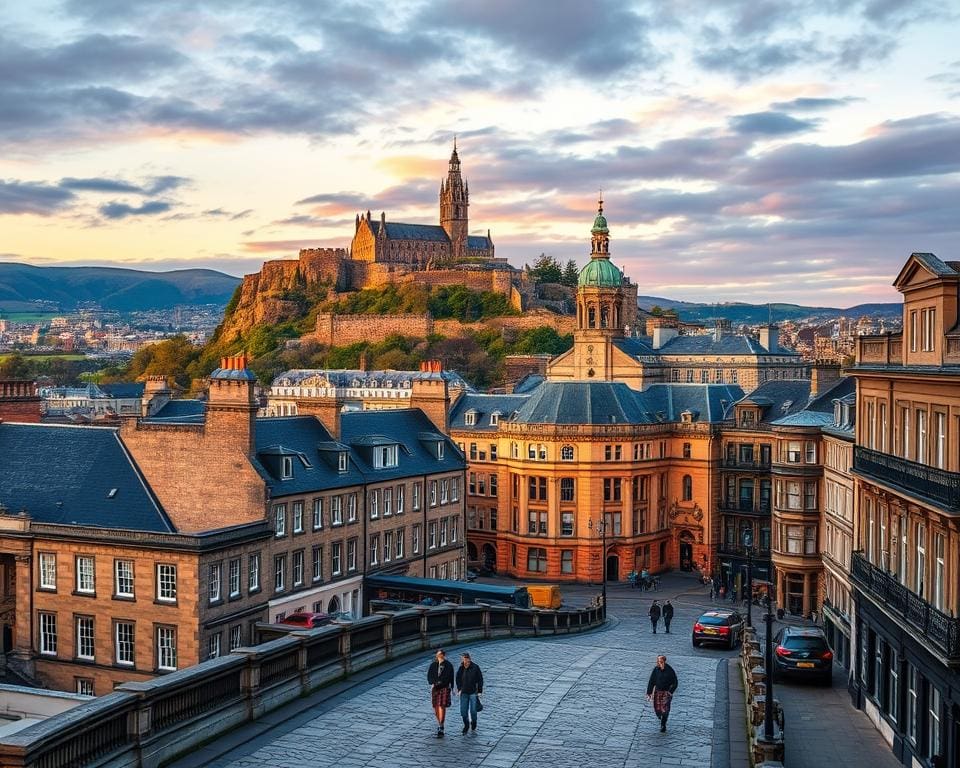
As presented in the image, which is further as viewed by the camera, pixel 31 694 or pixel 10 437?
pixel 10 437

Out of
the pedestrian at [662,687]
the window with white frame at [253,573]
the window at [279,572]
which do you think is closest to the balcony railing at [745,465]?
the window at [279,572]

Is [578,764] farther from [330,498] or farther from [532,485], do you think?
[532,485]

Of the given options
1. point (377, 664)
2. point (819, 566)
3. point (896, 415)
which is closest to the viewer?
point (377, 664)

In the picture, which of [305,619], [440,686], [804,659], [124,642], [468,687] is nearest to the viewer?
[440,686]

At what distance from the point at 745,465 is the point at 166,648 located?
50.6 m

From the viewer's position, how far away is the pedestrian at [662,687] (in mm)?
24344

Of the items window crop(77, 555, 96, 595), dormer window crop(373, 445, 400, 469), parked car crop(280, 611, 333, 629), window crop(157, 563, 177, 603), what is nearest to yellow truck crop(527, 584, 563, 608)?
dormer window crop(373, 445, 400, 469)

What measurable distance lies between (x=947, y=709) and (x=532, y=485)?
2368 inches

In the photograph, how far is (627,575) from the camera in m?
84.0

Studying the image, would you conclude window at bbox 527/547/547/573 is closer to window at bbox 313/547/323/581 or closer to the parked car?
window at bbox 313/547/323/581

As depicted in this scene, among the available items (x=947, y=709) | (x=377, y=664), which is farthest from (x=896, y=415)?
(x=377, y=664)

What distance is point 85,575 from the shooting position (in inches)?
1848

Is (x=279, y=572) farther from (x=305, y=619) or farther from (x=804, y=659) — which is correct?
(x=804, y=659)

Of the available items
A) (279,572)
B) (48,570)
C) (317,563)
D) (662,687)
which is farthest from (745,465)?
(662,687)
